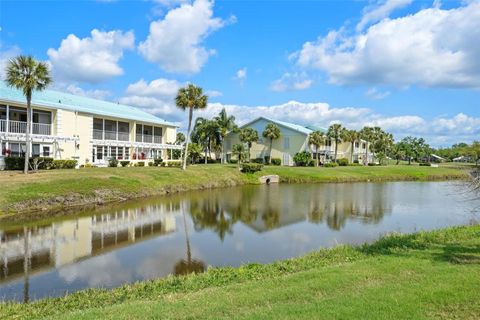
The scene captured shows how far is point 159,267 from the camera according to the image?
14.6 metres

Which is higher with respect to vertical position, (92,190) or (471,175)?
(471,175)

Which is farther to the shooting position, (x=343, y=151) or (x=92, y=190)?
(x=343, y=151)

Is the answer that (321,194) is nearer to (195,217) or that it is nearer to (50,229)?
(195,217)

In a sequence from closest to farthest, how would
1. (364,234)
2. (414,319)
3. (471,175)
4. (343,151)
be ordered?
(414,319) → (471,175) → (364,234) → (343,151)

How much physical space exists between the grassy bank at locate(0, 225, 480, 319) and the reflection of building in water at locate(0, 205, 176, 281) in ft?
17.4

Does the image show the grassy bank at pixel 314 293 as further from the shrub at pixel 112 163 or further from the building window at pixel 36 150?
the shrub at pixel 112 163

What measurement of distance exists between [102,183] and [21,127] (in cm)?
1348

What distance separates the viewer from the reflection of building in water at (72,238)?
49.3ft

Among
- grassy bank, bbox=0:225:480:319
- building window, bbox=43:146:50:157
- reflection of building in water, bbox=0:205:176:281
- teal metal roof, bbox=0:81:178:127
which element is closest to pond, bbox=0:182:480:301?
reflection of building in water, bbox=0:205:176:281

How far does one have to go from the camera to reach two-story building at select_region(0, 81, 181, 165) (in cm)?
3772

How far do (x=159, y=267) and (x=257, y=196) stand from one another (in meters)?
22.9

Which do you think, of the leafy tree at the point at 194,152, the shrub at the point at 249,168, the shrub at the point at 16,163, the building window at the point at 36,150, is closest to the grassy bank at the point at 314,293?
the shrub at the point at 16,163

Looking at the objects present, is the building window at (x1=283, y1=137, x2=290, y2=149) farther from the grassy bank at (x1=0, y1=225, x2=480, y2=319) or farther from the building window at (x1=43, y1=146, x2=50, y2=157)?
the grassy bank at (x1=0, y1=225, x2=480, y2=319)

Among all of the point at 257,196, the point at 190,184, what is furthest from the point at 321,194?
the point at 190,184
